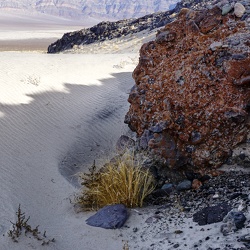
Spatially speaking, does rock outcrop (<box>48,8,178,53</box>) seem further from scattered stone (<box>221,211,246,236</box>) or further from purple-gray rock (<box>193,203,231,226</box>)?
scattered stone (<box>221,211,246,236</box>)

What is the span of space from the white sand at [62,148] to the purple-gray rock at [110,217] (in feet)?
0.22

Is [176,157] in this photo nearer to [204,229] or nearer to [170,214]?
[170,214]

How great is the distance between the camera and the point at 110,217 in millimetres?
4621

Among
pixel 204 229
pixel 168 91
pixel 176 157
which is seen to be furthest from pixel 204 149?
pixel 204 229

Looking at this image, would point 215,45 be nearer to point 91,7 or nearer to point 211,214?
point 211,214

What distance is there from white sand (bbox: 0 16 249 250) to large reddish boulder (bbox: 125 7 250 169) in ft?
3.16

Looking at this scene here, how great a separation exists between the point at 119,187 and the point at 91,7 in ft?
540

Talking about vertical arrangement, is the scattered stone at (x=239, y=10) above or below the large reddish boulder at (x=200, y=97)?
above

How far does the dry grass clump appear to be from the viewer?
4887mm

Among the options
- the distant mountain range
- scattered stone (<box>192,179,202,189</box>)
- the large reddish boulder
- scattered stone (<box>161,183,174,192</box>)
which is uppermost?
the distant mountain range

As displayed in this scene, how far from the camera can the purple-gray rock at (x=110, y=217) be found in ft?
14.8


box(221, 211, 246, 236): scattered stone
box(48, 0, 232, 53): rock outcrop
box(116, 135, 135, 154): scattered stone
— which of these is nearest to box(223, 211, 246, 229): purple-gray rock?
box(221, 211, 246, 236): scattered stone

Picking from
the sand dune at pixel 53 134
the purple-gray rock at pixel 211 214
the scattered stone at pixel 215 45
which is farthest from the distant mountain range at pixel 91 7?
the purple-gray rock at pixel 211 214

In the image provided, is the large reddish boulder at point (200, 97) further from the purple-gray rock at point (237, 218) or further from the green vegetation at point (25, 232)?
the green vegetation at point (25, 232)
